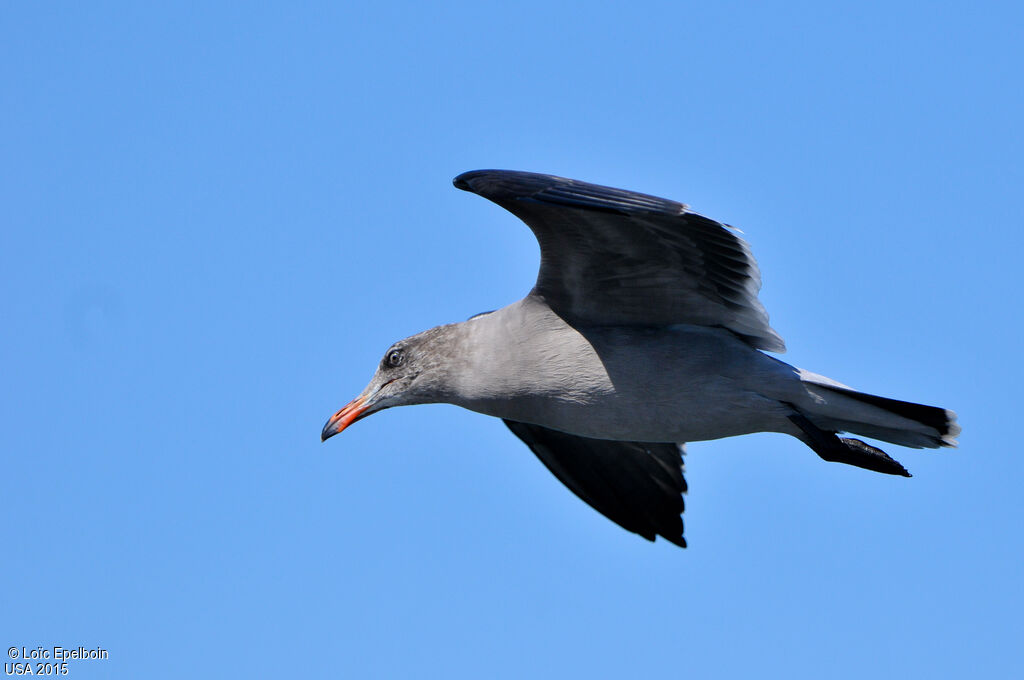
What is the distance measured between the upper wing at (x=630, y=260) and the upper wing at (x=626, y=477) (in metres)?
2.32

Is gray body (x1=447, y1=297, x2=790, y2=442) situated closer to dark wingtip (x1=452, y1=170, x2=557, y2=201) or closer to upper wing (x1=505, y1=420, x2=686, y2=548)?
dark wingtip (x1=452, y1=170, x2=557, y2=201)

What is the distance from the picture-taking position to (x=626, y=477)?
11.9 meters

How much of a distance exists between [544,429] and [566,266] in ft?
8.37

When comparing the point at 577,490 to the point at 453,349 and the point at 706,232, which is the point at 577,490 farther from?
the point at 706,232

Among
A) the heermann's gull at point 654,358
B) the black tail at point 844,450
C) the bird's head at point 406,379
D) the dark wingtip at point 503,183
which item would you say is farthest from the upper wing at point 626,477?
the dark wingtip at point 503,183

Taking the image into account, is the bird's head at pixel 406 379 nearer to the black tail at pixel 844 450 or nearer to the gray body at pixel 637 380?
the gray body at pixel 637 380

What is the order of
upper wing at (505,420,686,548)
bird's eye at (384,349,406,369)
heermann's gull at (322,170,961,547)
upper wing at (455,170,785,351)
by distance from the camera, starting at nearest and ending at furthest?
upper wing at (455,170,785,351)
heermann's gull at (322,170,961,547)
bird's eye at (384,349,406,369)
upper wing at (505,420,686,548)

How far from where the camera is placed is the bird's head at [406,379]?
33.8 feet

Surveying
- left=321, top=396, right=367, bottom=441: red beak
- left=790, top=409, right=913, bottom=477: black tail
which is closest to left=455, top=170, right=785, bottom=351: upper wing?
left=790, top=409, right=913, bottom=477: black tail

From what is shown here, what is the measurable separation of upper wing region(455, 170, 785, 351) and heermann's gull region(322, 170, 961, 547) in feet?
0.03

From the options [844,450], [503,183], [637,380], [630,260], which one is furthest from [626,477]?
[503,183]

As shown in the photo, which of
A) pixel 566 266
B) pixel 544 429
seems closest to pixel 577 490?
pixel 544 429

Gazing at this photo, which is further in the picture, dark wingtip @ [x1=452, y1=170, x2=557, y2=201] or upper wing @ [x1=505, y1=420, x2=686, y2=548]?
upper wing @ [x1=505, y1=420, x2=686, y2=548]

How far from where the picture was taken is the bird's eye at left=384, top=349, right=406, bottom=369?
34.5 ft
